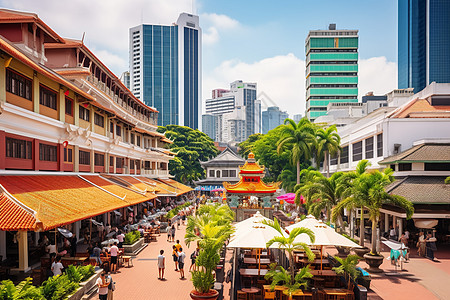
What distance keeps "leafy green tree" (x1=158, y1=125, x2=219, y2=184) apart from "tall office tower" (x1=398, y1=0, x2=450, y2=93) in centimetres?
11524

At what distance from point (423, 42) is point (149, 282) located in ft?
577

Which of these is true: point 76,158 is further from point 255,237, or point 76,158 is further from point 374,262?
point 374,262

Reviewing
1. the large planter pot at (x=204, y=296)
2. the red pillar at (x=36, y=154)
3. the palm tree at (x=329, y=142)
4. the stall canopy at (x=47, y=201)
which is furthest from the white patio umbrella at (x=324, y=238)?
the palm tree at (x=329, y=142)

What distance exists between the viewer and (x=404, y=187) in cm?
2764

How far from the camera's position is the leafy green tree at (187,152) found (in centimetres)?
7325

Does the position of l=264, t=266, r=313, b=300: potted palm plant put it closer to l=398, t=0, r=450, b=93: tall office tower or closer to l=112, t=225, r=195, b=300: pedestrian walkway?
l=112, t=225, r=195, b=300: pedestrian walkway

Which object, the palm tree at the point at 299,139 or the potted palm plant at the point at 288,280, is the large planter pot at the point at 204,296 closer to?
the potted palm plant at the point at 288,280

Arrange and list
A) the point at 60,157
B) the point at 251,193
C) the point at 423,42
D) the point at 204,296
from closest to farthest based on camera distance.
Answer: the point at 204,296
the point at 60,157
the point at 251,193
the point at 423,42

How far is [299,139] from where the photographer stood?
50.7 meters

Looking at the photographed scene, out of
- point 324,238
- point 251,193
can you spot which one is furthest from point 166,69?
point 324,238

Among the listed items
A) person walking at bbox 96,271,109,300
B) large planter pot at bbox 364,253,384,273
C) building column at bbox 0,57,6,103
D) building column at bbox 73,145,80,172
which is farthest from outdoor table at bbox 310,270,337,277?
building column at bbox 73,145,80,172

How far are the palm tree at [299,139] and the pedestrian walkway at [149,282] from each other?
2868 cm

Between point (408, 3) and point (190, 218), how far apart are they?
185 metres

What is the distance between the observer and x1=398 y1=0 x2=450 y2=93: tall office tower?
15412 cm
